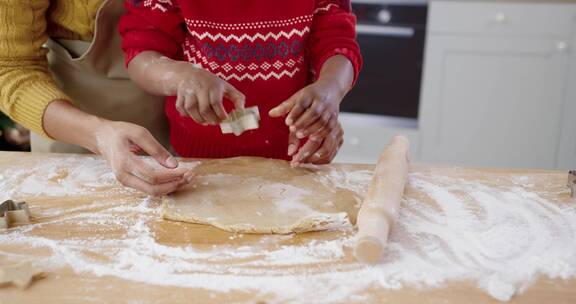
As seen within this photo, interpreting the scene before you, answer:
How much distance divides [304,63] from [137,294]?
2.22 ft

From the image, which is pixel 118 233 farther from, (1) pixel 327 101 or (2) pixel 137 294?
(1) pixel 327 101

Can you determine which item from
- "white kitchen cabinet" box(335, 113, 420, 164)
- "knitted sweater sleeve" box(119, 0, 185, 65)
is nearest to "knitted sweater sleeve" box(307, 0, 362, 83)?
"knitted sweater sleeve" box(119, 0, 185, 65)

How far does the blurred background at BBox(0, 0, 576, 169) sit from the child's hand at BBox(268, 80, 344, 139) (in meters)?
1.43

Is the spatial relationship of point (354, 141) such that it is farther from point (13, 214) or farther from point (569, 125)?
point (13, 214)

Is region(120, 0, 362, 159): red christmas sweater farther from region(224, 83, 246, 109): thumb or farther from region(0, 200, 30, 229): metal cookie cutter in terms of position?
region(0, 200, 30, 229): metal cookie cutter

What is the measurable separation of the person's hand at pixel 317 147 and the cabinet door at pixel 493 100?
1.39 m

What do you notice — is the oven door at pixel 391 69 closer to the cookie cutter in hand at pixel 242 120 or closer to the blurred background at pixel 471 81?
the blurred background at pixel 471 81

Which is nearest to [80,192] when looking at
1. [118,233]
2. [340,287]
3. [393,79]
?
[118,233]

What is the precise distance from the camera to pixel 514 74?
226 cm

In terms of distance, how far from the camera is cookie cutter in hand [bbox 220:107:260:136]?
0.85m

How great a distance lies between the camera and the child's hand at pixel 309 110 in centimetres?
91

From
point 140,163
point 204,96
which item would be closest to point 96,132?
point 140,163

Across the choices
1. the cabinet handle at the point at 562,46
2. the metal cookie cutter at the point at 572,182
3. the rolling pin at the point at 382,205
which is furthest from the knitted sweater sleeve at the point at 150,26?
the cabinet handle at the point at 562,46

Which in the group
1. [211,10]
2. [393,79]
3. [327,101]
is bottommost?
[393,79]
